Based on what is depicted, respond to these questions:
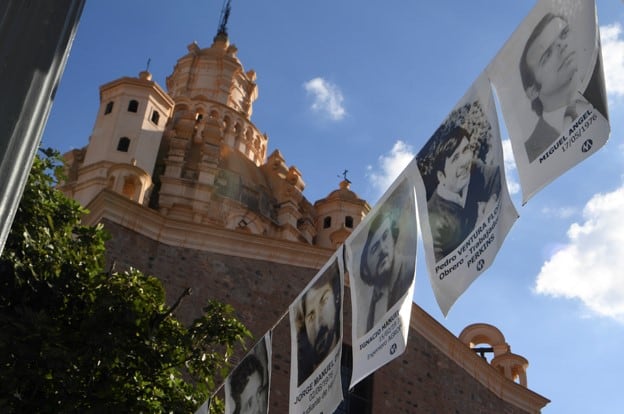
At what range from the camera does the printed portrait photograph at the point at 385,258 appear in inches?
226

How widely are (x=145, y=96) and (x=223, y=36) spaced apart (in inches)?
605

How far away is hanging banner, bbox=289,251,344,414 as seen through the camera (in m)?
6.45

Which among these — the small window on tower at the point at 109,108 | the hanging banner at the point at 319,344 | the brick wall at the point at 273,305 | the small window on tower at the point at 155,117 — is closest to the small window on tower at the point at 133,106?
the small window on tower at the point at 155,117

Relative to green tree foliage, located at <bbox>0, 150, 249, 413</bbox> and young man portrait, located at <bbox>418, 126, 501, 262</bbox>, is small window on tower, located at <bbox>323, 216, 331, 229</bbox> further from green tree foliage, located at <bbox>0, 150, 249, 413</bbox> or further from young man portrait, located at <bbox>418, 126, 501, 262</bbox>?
young man portrait, located at <bbox>418, 126, 501, 262</bbox>

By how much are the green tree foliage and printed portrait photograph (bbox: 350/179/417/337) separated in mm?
3449

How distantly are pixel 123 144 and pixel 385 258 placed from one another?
27.2 meters

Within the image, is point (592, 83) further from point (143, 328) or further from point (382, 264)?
point (143, 328)

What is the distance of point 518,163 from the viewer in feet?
15.7

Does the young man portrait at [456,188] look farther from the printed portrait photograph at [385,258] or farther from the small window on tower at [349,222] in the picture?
the small window on tower at [349,222]

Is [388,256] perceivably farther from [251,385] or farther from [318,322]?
[251,385]

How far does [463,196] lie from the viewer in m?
5.29

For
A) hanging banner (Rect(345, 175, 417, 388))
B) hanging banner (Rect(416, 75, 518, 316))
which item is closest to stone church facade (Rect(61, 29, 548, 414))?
hanging banner (Rect(345, 175, 417, 388))

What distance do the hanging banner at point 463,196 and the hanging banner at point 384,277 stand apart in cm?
21

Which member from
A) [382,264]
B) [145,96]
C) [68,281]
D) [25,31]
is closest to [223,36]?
[145,96]
